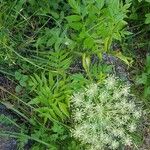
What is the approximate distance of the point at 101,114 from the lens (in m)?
2.57

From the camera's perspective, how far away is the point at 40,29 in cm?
296

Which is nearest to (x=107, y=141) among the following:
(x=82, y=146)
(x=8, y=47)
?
(x=82, y=146)

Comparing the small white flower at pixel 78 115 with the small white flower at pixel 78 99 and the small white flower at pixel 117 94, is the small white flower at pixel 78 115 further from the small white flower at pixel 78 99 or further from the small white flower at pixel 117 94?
the small white flower at pixel 117 94

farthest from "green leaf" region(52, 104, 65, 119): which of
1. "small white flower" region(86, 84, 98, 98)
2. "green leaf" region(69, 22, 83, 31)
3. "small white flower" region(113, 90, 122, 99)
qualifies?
"green leaf" region(69, 22, 83, 31)

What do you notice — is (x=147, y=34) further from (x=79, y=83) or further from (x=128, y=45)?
(x=79, y=83)

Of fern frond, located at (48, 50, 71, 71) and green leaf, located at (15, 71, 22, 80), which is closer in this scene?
fern frond, located at (48, 50, 71, 71)

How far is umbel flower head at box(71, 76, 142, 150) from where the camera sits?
2586 mm

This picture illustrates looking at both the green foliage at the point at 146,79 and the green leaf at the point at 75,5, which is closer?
the green leaf at the point at 75,5

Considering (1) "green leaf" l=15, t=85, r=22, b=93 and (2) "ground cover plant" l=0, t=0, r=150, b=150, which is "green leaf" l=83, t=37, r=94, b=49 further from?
(1) "green leaf" l=15, t=85, r=22, b=93

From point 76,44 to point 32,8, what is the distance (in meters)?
0.38

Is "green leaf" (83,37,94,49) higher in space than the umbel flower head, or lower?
higher

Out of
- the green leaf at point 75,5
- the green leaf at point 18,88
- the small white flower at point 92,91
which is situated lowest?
the small white flower at point 92,91

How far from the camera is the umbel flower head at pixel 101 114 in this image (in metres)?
2.59

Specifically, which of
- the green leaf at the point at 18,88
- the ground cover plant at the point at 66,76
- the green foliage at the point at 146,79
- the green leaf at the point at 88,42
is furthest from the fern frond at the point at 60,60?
the green foliage at the point at 146,79
